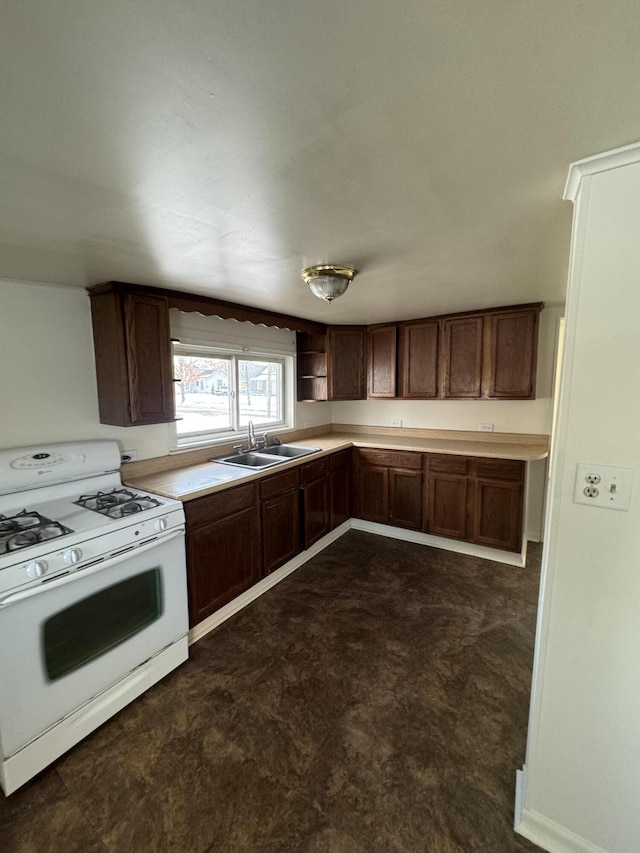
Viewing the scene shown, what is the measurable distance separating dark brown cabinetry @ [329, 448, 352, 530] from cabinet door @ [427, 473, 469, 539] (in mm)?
832

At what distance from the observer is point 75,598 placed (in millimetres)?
1571

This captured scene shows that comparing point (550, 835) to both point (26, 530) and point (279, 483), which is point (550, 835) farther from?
point (26, 530)

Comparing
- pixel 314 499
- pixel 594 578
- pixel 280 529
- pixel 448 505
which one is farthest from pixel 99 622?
pixel 448 505

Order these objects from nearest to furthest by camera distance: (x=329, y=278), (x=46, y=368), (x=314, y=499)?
(x=329, y=278), (x=46, y=368), (x=314, y=499)

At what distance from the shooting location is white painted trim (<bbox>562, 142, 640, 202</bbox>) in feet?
3.16

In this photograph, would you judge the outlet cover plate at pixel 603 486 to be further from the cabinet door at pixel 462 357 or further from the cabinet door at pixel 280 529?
the cabinet door at pixel 462 357

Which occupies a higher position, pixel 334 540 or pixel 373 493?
pixel 373 493

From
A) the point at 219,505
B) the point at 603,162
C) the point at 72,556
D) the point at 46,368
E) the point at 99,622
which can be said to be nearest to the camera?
the point at 603,162

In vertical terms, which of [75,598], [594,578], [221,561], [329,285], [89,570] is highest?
[329,285]

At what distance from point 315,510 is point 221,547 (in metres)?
1.09

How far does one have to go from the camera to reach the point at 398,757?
60.6 inches

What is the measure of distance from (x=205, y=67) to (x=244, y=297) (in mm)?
2016

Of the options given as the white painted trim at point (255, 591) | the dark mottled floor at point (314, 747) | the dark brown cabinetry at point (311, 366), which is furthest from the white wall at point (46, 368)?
the dark brown cabinetry at point (311, 366)

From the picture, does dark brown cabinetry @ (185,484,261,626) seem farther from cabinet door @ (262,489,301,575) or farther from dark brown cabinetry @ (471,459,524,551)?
dark brown cabinetry @ (471,459,524,551)
